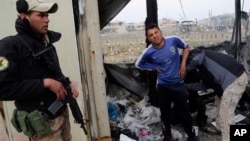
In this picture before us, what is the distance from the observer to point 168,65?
3.17 meters

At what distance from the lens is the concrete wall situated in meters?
2.68

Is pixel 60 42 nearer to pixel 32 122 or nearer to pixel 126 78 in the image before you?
pixel 32 122

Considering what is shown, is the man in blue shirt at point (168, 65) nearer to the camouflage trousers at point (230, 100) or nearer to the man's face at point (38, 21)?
the camouflage trousers at point (230, 100)

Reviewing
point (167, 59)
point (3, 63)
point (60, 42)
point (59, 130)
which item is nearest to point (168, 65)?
point (167, 59)

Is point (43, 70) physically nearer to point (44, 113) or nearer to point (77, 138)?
point (44, 113)

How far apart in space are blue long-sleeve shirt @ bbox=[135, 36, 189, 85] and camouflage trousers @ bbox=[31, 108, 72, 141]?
54.7 inches

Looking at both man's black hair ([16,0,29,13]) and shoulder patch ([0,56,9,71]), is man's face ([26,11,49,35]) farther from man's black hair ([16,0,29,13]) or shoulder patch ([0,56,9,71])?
shoulder patch ([0,56,9,71])

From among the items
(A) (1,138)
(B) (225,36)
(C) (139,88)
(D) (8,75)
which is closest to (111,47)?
(C) (139,88)

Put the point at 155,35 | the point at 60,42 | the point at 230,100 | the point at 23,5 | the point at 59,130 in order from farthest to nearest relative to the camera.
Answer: the point at 155,35 → the point at 230,100 → the point at 60,42 → the point at 59,130 → the point at 23,5

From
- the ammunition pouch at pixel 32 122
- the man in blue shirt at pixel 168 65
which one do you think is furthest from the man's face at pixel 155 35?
the ammunition pouch at pixel 32 122

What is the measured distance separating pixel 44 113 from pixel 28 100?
0.42 ft

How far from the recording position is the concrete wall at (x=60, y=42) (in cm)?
268

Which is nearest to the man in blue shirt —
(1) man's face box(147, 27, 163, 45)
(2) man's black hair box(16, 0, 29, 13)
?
(1) man's face box(147, 27, 163, 45)

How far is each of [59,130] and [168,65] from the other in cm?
153
